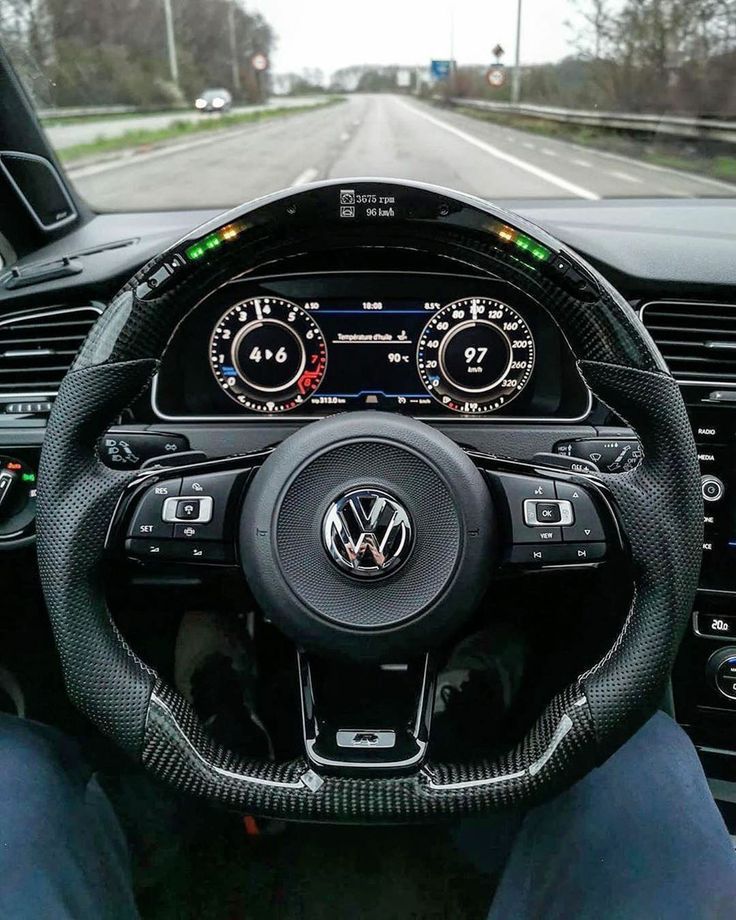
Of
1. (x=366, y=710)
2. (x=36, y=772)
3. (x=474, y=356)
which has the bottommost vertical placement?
(x=36, y=772)

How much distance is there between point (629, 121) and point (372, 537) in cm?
219

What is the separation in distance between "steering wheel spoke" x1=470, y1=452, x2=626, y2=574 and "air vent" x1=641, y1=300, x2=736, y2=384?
2.86 feet

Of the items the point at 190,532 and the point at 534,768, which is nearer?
the point at 534,768

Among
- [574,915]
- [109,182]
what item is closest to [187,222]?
[109,182]

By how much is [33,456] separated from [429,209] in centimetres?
136

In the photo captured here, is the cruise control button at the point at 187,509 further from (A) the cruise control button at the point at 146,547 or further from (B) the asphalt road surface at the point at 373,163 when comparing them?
(B) the asphalt road surface at the point at 373,163

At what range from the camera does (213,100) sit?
3.54 meters

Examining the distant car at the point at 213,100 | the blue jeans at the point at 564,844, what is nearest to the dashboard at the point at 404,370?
the blue jeans at the point at 564,844

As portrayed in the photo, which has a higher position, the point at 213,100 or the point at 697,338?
the point at 213,100

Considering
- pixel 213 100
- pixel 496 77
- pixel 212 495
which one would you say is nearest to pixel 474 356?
pixel 212 495

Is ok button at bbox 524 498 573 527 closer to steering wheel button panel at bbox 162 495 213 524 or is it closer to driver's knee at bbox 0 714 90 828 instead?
steering wheel button panel at bbox 162 495 213 524

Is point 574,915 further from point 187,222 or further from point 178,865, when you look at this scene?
point 187,222

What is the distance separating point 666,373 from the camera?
5.15 ft

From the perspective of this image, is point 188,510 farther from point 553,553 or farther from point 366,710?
point 553,553
